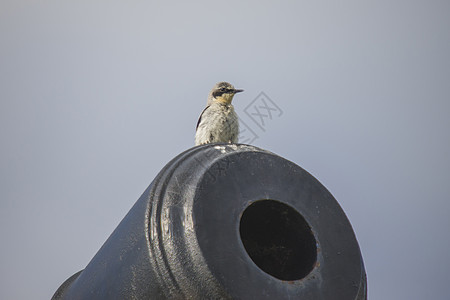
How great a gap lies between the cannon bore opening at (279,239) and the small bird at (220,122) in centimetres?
566

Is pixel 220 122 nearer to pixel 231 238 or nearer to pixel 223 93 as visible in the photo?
pixel 223 93

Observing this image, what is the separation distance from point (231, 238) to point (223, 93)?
300 inches

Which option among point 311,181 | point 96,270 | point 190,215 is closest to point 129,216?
point 96,270

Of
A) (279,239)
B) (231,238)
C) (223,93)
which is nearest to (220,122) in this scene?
(223,93)

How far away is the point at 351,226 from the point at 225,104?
6880 millimetres

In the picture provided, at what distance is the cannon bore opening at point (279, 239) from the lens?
4180 mm

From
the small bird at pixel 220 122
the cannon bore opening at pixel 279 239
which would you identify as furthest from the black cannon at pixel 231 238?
the small bird at pixel 220 122

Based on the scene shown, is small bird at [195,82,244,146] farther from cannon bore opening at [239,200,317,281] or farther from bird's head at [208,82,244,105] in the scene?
cannon bore opening at [239,200,317,281]

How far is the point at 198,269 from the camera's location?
3715 millimetres

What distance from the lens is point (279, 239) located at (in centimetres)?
451

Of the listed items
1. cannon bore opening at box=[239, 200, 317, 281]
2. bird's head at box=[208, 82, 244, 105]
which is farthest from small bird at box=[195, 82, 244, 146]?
cannon bore opening at box=[239, 200, 317, 281]

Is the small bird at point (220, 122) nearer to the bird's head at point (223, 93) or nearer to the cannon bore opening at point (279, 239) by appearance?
the bird's head at point (223, 93)

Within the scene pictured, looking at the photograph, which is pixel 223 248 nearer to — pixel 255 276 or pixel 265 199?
pixel 255 276

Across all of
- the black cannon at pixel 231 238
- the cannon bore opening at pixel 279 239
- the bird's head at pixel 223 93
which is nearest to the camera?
the black cannon at pixel 231 238
